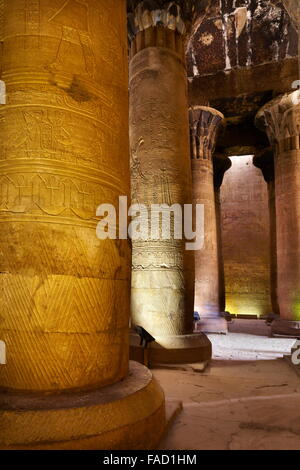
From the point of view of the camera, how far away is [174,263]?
5.39 meters

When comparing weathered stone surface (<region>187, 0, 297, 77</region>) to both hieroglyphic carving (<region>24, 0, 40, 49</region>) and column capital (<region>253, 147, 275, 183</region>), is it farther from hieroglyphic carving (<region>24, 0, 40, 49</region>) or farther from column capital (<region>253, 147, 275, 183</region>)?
hieroglyphic carving (<region>24, 0, 40, 49</region>)

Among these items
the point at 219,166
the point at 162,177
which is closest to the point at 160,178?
the point at 162,177

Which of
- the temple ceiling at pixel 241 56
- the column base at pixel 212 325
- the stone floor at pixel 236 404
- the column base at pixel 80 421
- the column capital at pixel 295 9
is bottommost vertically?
the column base at pixel 212 325

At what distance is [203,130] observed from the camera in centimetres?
1078

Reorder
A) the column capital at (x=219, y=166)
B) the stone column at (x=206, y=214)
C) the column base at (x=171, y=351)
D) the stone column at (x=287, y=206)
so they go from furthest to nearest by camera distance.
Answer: the column capital at (x=219, y=166) → the stone column at (x=206, y=214) → the stone column at (x=287, y=206) → the column base at (x=171, y=351)

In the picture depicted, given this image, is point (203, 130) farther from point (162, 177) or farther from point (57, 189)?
point (57, 189)

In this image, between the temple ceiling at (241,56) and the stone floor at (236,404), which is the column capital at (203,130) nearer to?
the temple ceiling at (241,56)

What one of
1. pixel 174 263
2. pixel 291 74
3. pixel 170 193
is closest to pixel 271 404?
pixel 174 263

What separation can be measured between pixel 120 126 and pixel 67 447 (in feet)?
6.38

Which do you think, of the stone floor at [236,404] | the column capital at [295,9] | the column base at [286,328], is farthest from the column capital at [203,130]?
the stone floor at [236,404]

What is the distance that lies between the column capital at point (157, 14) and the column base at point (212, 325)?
6.97 meters

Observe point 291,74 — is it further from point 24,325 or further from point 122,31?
point 24,325

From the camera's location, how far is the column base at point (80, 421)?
1.69m

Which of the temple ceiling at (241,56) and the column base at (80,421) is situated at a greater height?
the temple ceiling at (241,56)
